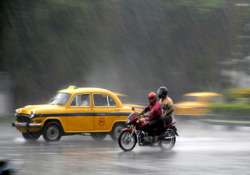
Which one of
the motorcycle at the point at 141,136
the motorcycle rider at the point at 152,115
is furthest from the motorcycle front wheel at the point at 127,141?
the motorcycle rider at the point at 152,115

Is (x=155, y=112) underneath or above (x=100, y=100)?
underneath

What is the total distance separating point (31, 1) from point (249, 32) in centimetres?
1661

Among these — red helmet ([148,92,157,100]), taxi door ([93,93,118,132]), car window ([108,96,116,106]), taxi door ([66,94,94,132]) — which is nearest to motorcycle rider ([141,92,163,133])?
red helmet ([148,92,157,100])

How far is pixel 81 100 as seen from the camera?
23.3 m

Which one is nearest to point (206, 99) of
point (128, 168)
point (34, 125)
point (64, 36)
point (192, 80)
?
point (64, 36)

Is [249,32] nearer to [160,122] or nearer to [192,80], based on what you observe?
[192,80]

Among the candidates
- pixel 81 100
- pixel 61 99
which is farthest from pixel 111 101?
pixel 61 99

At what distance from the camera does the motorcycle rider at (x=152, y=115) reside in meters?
20.4

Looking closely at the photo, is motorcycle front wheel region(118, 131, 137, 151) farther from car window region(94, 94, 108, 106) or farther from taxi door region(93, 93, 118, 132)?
car window region(94, 94, 108, 106)

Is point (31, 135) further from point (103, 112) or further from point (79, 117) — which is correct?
point (103, 112)

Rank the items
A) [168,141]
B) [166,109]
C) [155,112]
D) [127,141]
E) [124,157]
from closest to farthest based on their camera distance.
→ [124,157] → [127,141] → [155,112] → [168,141] → [166,109]

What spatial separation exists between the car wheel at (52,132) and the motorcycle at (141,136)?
11.5 ft

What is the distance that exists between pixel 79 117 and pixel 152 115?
10.9 ft

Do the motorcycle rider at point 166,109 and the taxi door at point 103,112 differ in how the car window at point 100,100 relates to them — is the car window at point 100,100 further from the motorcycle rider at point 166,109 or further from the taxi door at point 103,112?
the motorcycle rider at point 166,109
